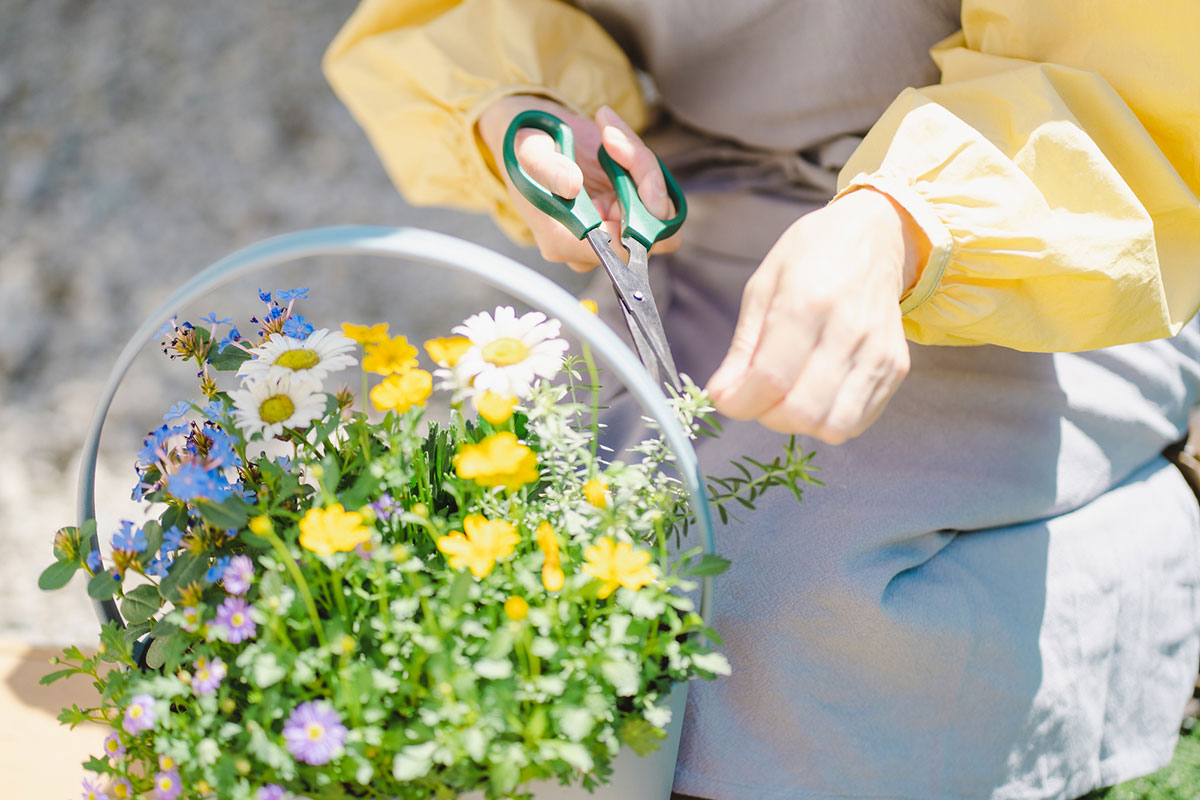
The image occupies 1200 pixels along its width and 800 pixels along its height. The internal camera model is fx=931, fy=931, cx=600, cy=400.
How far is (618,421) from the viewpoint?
0.97m

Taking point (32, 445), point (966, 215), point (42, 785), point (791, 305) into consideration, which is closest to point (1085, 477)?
point (966, 215)

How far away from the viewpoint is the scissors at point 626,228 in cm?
74

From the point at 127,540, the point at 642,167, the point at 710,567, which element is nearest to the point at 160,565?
the point at 127,540

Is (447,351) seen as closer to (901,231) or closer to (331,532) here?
(331,532)

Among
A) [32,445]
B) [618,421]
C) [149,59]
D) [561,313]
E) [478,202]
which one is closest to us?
[561,313]

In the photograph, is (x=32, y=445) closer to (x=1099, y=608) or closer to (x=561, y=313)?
(x=561, y=313)

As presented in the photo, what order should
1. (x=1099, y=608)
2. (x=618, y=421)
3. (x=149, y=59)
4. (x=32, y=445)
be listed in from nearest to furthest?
(x=1099, y=608)
(x=618, y=421)
(x=32, y=445)
(x=149, y=59)

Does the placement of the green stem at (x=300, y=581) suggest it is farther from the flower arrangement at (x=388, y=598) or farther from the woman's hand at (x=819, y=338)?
the woman's hand at (x=819, y=338)

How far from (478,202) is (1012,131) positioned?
0.64 m

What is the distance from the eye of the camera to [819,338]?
0.62m

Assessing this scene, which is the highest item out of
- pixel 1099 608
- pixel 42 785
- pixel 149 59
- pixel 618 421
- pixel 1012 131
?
pixel 149 59

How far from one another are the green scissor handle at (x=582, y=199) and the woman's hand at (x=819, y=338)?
0.19m

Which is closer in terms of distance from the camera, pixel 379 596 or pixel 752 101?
pixel 379 596

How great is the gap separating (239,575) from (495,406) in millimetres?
201
